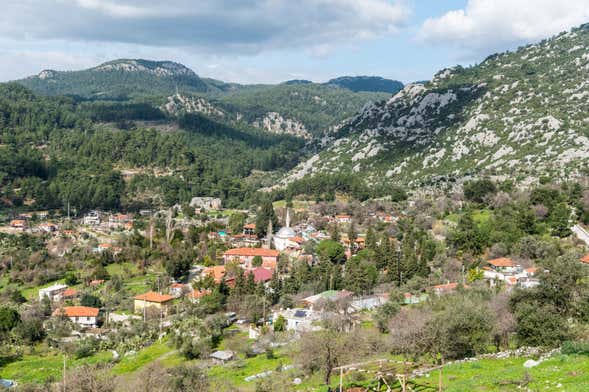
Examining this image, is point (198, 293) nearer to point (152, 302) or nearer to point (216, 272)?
point (152, 302)

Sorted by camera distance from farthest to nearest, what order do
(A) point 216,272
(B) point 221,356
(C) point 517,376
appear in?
(A) point 216,272 → (B) point 221,356 → (C) point 517,376

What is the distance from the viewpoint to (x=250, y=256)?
61406 mm

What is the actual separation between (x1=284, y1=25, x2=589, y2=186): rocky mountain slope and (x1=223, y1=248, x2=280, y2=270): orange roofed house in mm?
44847

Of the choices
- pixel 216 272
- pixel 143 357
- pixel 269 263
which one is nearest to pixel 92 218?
pixel 269 263

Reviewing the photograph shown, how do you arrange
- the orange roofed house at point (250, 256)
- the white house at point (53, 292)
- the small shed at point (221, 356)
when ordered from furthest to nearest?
the orange roofed house at point (250, 256), the white house at point (53, 292), the small shed at point (221, 356)

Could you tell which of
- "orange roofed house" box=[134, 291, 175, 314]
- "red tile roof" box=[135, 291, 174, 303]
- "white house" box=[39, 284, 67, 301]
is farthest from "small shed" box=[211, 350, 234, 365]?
"white house" box=[39, 284, 67, 301]

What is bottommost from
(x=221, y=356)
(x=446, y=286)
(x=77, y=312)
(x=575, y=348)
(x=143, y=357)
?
(x=77, y=312)

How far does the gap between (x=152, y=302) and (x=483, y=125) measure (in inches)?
3481

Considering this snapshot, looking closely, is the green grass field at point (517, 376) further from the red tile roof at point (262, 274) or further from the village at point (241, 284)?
the red tile roof at point (262, 274)

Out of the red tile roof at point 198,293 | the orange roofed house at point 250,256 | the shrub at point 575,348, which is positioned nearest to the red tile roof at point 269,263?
the orange roofed house at point 250,256

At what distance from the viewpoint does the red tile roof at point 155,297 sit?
159ft

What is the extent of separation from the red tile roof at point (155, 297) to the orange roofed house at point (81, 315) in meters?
3.96

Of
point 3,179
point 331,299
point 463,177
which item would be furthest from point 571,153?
point 3,179

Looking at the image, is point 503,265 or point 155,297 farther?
point 155,297
